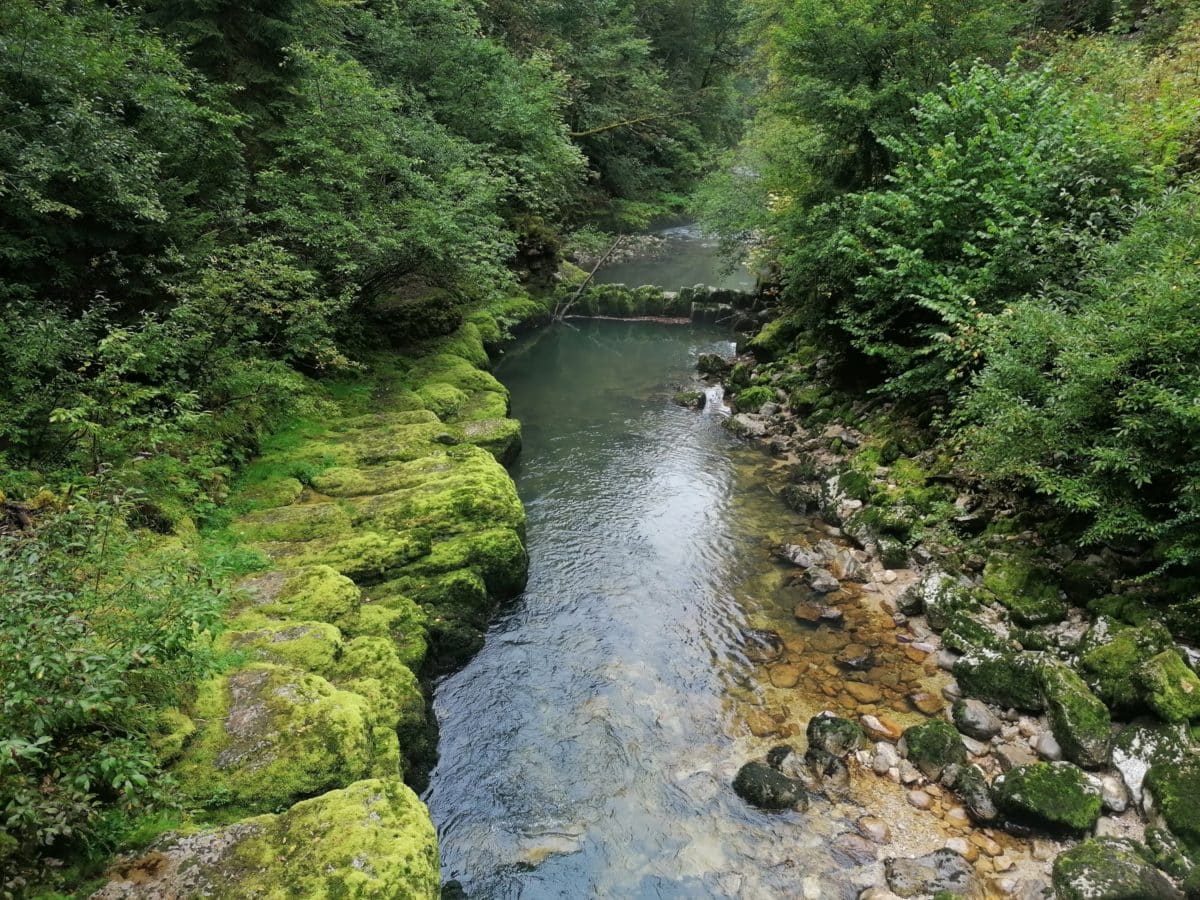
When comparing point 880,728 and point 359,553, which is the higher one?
point 359,553

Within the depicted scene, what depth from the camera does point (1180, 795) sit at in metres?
5.21

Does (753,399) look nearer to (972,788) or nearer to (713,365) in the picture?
(713,365)

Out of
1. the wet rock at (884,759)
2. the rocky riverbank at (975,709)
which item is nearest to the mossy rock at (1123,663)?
the rocky riverbank at (975,709)

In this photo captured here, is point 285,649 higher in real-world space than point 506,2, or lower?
lower

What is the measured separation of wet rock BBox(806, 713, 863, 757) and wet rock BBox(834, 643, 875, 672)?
1095mm

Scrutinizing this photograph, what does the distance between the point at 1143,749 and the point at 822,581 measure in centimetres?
390

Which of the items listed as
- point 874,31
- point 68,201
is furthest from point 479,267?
point 874,31

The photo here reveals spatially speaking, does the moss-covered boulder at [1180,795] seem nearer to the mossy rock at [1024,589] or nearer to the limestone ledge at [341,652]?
the mossy rock at [1024,589]

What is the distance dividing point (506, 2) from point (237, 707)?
2922 cm

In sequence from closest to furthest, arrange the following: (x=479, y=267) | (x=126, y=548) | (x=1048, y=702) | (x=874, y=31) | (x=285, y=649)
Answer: (x=126, y=548), (x=285, y=649), (x=1048, y=702), (x=874, y=31), (x=479, y=267)

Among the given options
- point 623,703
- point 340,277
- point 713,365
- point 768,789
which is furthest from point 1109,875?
point 713,365

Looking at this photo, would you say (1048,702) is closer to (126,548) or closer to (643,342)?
(126,548)

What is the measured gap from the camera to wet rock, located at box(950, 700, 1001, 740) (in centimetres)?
653

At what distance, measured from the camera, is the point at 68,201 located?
717cm
